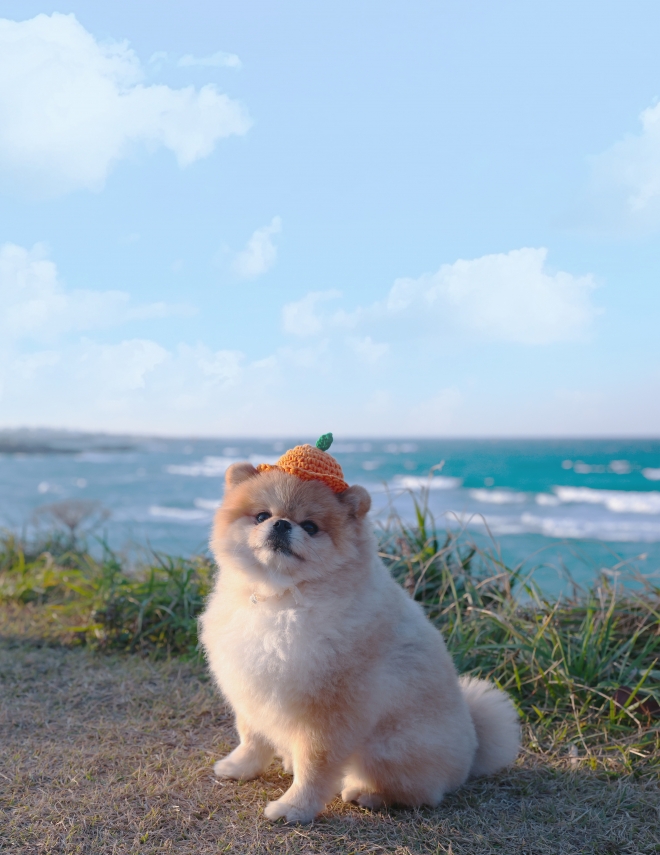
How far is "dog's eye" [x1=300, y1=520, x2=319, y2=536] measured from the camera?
2.36m

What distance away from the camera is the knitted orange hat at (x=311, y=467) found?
8.04 feet

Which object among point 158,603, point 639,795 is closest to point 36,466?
point 158,603

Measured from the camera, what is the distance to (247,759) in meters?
2.78

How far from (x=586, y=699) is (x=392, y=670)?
1648 mm

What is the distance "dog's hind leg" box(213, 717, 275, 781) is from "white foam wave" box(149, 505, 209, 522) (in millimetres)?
15248

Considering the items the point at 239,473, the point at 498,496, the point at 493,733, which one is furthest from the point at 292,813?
the point at 498,496

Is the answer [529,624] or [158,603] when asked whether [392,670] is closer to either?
[529,624]

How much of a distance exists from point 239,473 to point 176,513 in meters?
17.9

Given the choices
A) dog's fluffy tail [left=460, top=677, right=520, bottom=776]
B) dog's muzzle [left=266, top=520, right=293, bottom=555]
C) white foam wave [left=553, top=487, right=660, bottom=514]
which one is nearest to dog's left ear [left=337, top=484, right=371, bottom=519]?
dog's muzzle [left=266, top=520, right=293, bottom=555]

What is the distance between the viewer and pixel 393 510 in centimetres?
A: 477

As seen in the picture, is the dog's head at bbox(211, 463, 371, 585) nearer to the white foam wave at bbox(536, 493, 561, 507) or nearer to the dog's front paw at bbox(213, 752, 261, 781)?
the dog's front paw at bbox(213, 752, 261, 781)

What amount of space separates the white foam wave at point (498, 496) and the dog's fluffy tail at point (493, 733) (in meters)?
25.0

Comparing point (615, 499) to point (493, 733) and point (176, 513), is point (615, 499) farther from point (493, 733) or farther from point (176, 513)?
point (493, 733)

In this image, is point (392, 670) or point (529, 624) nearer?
point (392, 670)
